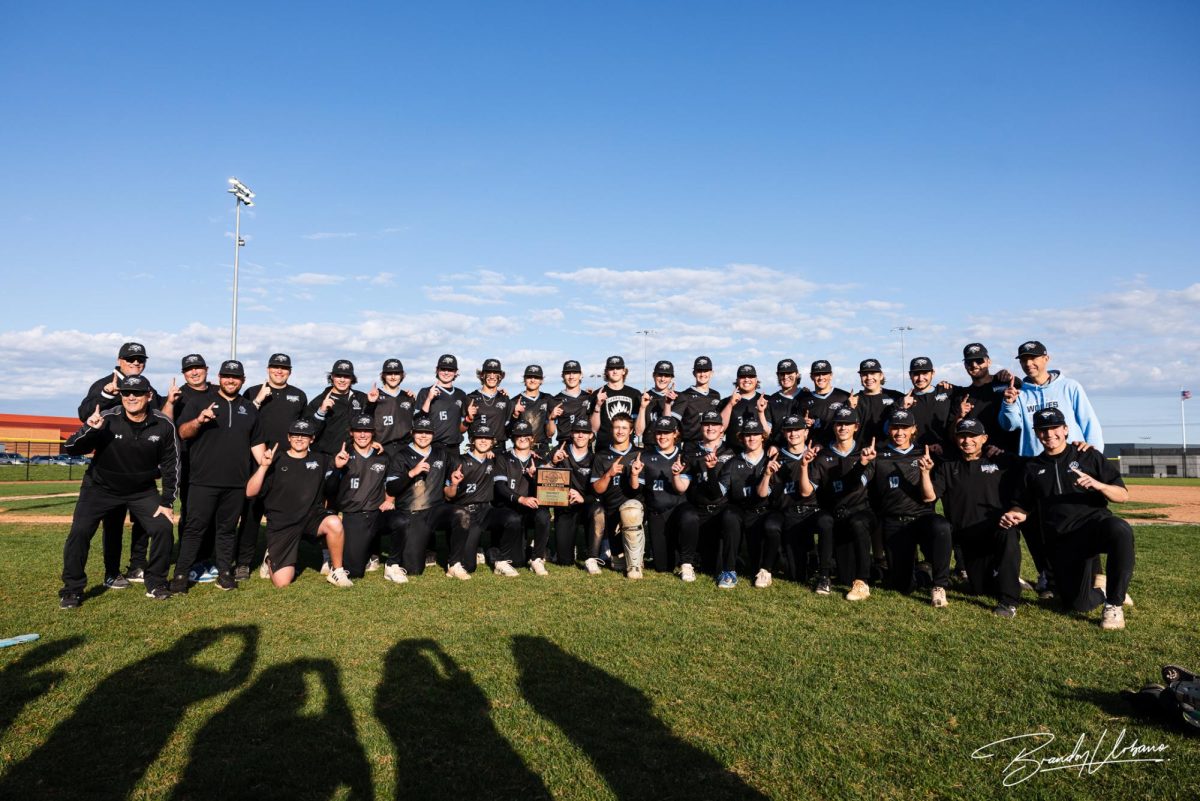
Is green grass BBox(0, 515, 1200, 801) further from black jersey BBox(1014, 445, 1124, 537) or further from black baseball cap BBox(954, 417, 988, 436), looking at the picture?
black baseball cap BBox(954, 417, 988, 436)

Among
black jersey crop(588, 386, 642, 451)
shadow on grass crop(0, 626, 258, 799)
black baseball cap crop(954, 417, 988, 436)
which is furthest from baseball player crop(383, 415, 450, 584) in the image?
black baseball cap crop(954, 417, 988, 436)

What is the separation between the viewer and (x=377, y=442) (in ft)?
32.3

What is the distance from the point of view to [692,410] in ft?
34.2

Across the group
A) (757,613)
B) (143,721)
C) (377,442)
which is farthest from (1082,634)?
(377,442)

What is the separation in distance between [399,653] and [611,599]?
2.58 meters

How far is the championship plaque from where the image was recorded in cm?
936

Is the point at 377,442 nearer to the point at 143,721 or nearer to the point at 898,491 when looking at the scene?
the point at 143,721

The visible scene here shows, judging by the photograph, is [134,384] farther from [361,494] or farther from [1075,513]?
[1075,513]

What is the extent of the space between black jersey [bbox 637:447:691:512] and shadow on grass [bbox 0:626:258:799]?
4.94 m

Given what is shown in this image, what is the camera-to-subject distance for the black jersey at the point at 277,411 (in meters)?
9.13

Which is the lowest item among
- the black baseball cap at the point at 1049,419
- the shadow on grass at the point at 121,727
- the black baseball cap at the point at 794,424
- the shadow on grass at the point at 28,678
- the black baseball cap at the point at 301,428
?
the shadow on grass at the point at 28,678

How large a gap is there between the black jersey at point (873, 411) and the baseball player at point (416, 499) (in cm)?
554

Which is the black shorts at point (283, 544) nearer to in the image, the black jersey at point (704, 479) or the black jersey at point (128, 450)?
the black jersey at point (128, 450)

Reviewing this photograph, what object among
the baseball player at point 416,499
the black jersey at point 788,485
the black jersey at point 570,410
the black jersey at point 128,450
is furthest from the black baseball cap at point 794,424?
the black jersey at point 128,450
